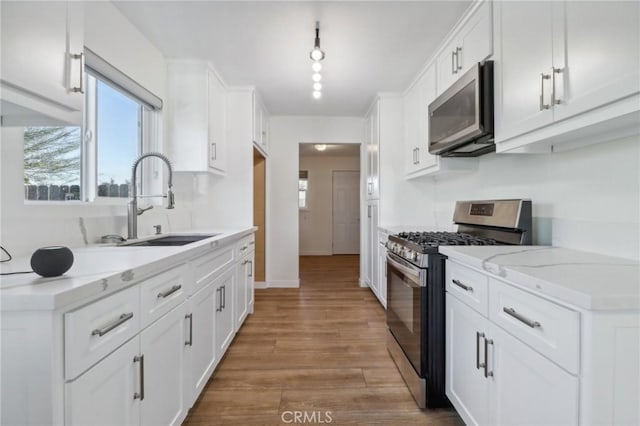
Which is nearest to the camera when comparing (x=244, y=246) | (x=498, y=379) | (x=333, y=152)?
(x=498, y=379)

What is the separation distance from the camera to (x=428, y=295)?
5.12ft

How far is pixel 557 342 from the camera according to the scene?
85 centimetres

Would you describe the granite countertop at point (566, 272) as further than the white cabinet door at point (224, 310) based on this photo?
No

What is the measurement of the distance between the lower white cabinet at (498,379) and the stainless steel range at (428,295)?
0.07m

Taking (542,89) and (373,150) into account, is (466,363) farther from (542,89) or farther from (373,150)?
(373,150)

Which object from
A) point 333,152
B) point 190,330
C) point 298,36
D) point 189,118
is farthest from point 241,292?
point 333,152

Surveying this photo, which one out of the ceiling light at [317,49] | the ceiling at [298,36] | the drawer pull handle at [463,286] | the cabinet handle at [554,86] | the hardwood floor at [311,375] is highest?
the ceiling at [298,36]

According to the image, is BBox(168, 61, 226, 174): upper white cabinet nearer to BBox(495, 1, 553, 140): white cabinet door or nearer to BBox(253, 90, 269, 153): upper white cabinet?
BBox(253, 90, 269, 153): upper white cabinet

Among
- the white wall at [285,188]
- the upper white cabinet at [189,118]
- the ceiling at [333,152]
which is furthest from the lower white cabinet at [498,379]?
the ceiling at [333,152]

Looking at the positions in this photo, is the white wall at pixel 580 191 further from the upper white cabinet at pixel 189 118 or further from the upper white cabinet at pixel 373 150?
the upper white cabinet at pixel 189 118

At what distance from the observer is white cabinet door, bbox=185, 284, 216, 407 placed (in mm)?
1474

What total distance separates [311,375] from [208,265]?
0.99 m

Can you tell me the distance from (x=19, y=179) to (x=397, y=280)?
201 centimetres

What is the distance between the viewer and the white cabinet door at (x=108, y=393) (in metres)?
0.77
